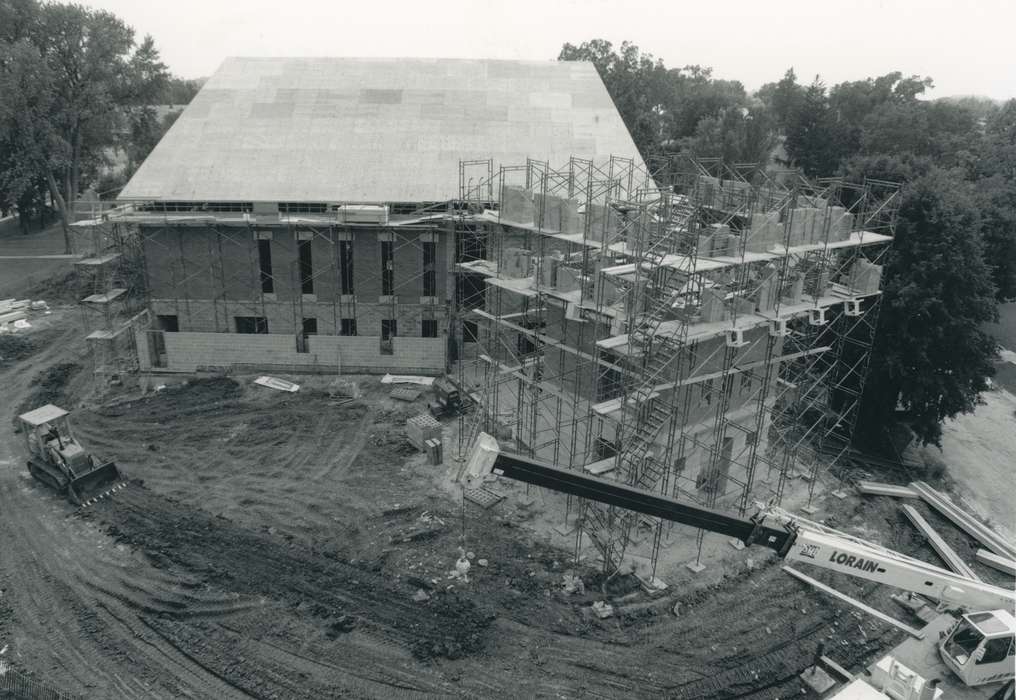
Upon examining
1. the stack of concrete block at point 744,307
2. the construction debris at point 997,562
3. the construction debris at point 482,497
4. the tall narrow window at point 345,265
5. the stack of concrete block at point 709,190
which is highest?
the stack of concrete block at point 709,190

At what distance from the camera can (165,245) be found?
31094 millimetres

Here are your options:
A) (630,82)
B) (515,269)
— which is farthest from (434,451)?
(630,82)

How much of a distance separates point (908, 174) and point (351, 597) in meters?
30.2

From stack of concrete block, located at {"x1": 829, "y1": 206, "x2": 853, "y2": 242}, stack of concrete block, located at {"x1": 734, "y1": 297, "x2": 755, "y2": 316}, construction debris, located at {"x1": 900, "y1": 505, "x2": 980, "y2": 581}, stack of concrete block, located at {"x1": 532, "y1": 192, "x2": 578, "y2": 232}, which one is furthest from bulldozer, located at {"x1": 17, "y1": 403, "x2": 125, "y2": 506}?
construction debris, located at {"x1": 900, "y1": 505, "x2": 980, "y2": 581}

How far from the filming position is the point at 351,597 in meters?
17.9

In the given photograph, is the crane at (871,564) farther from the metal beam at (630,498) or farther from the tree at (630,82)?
the tree at (630,82)

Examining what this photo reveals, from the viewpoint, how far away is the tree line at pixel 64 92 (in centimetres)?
4344

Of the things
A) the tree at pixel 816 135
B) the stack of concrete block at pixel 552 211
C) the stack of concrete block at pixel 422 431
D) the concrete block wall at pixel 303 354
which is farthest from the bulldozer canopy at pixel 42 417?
the tree at pixel 816 135

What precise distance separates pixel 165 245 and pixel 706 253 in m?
23.2

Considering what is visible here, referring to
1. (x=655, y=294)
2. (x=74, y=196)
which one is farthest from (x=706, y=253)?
(x=74, y=196)

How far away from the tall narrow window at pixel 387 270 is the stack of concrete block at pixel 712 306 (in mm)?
15826

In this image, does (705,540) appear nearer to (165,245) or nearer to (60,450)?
(60,450)

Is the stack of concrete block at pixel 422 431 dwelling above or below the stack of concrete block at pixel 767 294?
below

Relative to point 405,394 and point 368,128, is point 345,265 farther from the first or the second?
point 368,128
